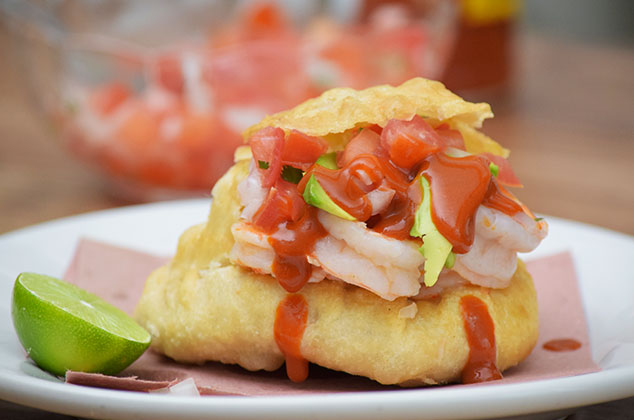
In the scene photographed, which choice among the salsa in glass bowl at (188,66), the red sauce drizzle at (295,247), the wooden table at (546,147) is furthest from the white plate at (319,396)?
the wooden table at (546,147)

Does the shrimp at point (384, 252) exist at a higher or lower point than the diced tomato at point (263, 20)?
lower

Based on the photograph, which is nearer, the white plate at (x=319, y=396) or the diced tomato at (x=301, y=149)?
the white plate at (x=319, y=396)

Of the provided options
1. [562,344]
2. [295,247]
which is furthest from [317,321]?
[562,344]

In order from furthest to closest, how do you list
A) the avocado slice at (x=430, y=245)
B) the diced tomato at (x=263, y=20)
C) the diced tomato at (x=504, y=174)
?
the diced tomato at (x=263, y=20) → the diced tomato at (x=504, y=174) → the avocado slice at (x=430, y=245)

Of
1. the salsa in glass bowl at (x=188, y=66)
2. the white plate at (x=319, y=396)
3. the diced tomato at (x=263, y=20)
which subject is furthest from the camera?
the diced tomato at (x=263, y=20)

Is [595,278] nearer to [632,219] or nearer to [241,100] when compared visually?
[632,219]

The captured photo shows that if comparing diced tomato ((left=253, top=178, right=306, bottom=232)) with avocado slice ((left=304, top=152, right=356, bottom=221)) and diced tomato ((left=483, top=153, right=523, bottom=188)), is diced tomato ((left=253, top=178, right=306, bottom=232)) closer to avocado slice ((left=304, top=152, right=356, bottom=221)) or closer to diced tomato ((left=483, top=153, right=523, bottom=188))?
avocado slice ((left=304, top=152, right=356, bottom=221))

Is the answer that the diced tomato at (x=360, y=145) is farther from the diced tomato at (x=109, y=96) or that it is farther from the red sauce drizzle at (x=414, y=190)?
the diced tomato at (x=109, y=96)

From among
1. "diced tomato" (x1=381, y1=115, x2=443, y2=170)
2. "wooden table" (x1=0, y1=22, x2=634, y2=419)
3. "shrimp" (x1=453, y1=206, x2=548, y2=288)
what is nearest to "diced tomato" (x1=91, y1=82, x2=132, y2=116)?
"wooden table" (x1=0, y1=22, x2=634, y2=419)
